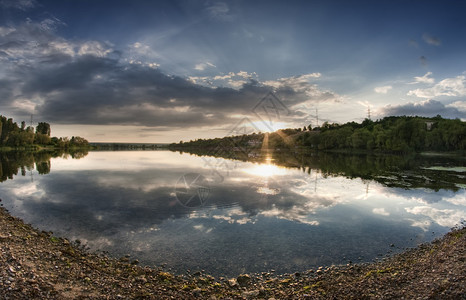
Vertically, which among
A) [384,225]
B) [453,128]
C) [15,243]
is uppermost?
[453,128]

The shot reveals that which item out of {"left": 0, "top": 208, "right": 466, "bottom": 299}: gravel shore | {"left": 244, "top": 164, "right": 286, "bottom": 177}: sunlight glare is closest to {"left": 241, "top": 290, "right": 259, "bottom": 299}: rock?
{"left": 0, "top": 208, "right": 466, "bottom": 299}: gravel shore

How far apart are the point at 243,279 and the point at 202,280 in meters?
1.44

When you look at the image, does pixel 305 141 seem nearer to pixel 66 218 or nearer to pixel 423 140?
pixel 423 140

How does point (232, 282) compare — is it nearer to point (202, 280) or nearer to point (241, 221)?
point (202, 280)

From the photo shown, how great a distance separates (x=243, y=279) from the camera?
27.9 ft

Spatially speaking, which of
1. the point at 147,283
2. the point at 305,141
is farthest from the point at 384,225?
the point at 305,141

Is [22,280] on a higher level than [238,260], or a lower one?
higher

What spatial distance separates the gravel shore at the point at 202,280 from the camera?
21.6ft

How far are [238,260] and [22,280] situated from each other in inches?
276

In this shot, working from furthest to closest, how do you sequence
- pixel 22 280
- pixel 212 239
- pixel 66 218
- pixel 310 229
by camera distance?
pixel 66 218 < pixel 310 229 < pixel 212 239 < pixel 22 280

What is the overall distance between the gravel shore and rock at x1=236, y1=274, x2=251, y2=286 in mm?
34

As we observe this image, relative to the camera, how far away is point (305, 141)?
194750mm

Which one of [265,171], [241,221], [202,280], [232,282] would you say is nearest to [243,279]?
[232,282]

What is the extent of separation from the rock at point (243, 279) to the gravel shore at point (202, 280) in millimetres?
34
